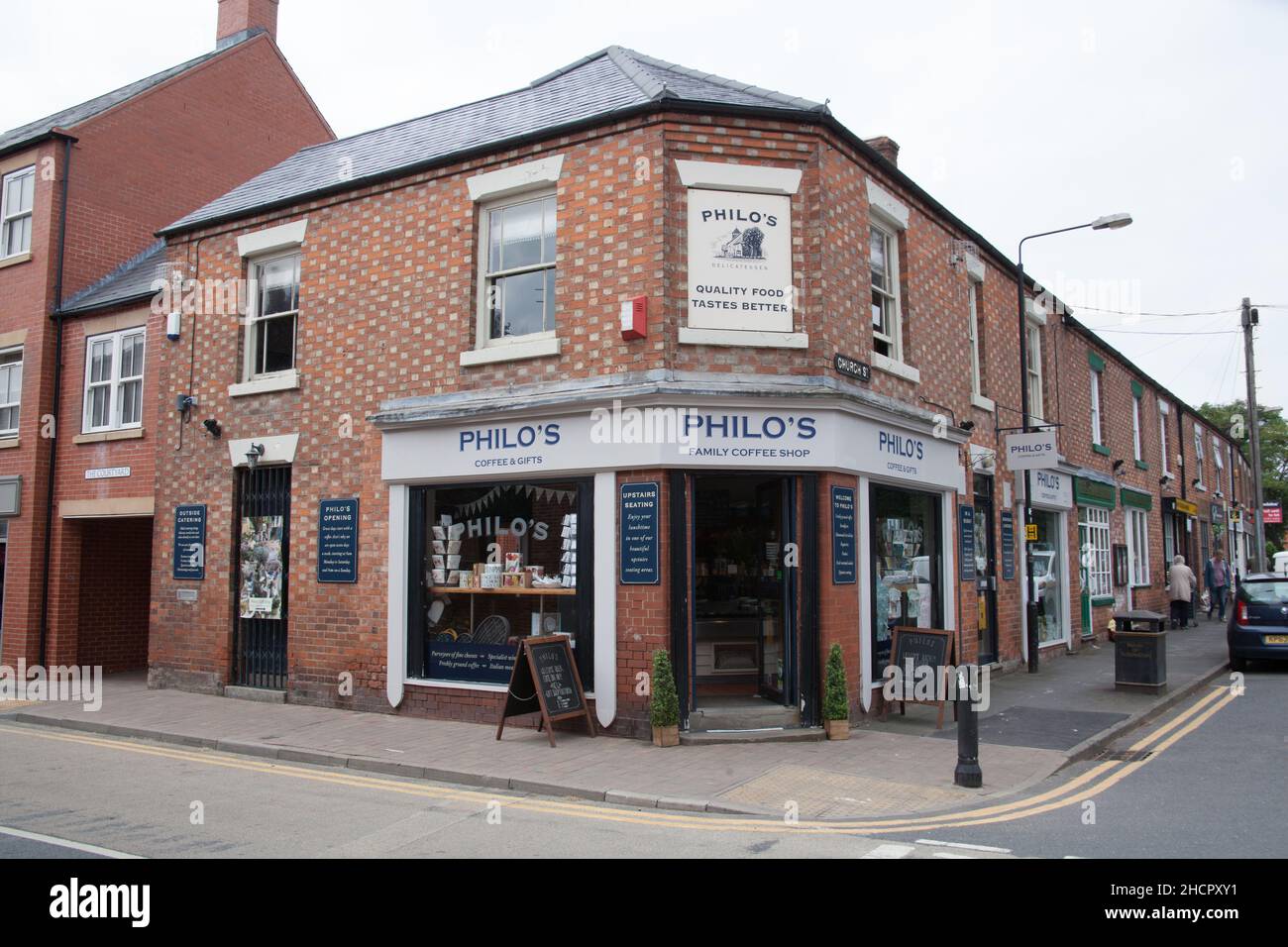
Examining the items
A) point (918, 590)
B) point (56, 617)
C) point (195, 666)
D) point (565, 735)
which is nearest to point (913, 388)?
point (918, 590)

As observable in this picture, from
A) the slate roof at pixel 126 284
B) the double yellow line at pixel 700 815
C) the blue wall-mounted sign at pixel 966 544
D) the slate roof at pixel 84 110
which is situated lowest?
the double yellow line at pixel 700 815

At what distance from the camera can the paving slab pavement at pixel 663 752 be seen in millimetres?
7516

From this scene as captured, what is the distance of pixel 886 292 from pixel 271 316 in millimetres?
8133

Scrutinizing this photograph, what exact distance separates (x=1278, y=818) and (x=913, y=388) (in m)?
6.62

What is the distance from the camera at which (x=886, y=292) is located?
11.9m

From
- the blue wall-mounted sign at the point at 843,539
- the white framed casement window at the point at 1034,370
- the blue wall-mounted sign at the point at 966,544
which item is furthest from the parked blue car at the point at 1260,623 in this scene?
the blue wall-mounted sign at the point at 843,539

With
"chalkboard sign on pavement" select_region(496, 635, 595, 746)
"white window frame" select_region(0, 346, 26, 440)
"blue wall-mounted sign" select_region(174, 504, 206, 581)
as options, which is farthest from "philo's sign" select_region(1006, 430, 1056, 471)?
"white window frame" select_region(0, 346, 26, 440)

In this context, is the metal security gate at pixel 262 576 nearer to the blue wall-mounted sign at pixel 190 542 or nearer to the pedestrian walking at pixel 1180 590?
the blue wall-mounted sign at pixel 190 542

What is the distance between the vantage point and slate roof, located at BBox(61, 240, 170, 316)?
48.9ft

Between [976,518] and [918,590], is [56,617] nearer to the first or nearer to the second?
[918,590]

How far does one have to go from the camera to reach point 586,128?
34.4 ft

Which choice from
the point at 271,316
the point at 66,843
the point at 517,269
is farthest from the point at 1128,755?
the point at 271,316

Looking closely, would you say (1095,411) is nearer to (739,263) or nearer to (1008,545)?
(1008,545)

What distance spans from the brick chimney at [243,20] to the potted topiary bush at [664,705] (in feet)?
57.9
